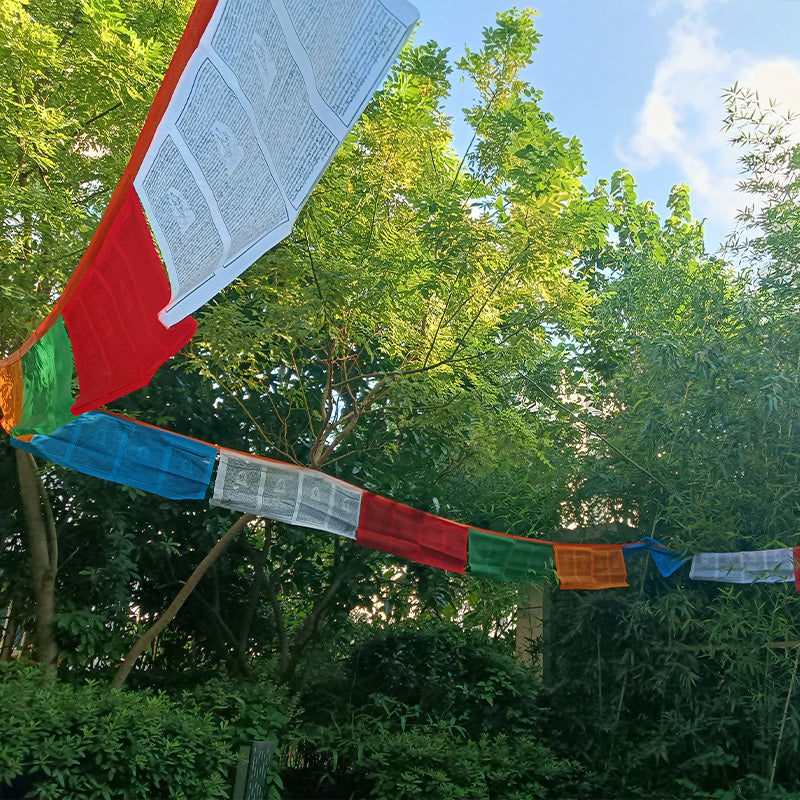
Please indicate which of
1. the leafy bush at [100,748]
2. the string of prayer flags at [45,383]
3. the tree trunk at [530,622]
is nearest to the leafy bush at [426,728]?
the tree trunk at [530,622]

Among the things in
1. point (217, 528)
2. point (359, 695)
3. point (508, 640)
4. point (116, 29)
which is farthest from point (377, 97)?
point (508, 640)

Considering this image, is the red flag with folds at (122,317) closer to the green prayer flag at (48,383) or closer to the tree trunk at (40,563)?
the green prayer flag at (48,383)

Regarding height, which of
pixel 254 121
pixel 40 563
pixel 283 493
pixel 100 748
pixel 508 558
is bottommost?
pixel 100 748

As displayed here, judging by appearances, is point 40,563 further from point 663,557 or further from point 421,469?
point 663,557

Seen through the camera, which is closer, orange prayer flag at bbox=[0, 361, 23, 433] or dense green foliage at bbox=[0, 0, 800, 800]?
orange prayer flag at bbox=[0, 361, 23, 433]

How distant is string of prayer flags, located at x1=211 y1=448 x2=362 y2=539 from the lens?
4.89 meters

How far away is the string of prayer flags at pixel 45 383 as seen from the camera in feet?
11.0

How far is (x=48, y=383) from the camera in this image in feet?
11.6

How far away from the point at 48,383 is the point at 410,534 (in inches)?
117

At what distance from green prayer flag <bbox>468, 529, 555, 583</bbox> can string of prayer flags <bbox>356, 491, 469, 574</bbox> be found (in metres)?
0.11

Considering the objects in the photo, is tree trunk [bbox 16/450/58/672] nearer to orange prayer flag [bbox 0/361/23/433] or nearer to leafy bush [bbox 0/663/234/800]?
leafy bush [bbox 0/663/234/800]

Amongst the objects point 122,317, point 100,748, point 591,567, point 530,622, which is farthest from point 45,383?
point 530,622

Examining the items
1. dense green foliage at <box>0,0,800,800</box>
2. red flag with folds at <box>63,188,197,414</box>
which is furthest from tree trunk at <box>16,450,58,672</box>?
red flag with folds at <box>63,188,197,414</box>

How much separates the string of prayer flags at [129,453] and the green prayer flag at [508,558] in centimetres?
226
